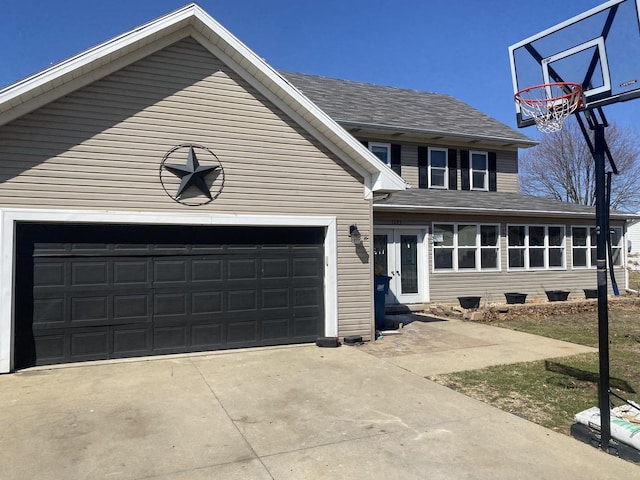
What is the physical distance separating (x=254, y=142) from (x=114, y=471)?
20.1 ft

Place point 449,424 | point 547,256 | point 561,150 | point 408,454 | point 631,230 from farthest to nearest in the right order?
point 631,230, point 561,150, point 547,256, point 449,424, point 408,454

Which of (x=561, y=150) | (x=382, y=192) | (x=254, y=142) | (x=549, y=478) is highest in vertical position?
(x=561, y=150)

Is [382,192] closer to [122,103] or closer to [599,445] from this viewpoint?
[122,103]

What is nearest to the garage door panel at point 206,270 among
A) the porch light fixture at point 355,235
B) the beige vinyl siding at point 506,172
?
the porch light fixture at point 355,235

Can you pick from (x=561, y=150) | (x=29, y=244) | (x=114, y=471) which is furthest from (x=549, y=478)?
(x=561, y=150)

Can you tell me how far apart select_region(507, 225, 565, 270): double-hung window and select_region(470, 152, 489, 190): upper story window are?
83.0 inches

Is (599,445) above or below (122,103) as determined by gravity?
below

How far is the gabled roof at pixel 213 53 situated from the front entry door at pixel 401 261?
437cm

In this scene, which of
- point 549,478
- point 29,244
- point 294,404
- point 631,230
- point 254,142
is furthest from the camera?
point 631,230

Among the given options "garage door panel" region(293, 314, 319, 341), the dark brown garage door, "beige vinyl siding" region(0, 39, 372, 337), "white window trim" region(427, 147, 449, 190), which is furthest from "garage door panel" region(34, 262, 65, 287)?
"white window trim" region(427, 147, 449, 190)

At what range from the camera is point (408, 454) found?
4.32 m

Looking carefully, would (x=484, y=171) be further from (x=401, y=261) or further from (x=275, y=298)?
(x=275, y=298)

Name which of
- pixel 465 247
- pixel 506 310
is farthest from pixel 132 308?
pixel 465 247

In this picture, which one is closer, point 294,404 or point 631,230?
point 294,404
